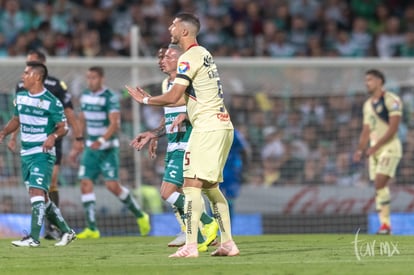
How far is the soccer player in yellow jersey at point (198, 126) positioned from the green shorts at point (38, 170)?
301 cm

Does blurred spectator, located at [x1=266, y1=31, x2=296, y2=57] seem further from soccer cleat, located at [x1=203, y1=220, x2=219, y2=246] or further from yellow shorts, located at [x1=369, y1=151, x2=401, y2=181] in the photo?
soccer cleat, located at [x1=203, y1=220, x2=219, y2=246]

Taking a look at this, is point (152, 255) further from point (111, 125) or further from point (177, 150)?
point (111, 125)

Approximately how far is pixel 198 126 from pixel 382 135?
23.7ft

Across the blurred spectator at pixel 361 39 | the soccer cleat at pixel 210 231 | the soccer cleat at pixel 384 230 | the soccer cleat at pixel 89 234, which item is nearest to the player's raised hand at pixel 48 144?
the soccer cleat at pixel 210 231

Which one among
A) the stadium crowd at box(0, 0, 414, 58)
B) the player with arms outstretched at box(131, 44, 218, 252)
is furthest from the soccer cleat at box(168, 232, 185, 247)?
the stadium crowd at box(0, 0, 414, 58)

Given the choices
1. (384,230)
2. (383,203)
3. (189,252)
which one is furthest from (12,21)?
(189,252)

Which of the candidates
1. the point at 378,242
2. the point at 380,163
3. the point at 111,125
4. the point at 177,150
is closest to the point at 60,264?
the point at 177,150

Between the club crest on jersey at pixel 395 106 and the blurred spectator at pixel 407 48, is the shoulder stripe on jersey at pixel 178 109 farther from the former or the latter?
the blurred spectator at pixel 407 48

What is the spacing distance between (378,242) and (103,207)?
7887 millimetres

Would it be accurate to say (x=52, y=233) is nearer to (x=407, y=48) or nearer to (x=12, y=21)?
(x=12, y=21)

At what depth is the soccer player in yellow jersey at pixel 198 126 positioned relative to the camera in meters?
11.8

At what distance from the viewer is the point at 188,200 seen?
1194 cm

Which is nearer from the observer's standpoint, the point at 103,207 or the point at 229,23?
the point at 103,207

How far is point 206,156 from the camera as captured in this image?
11812mm
